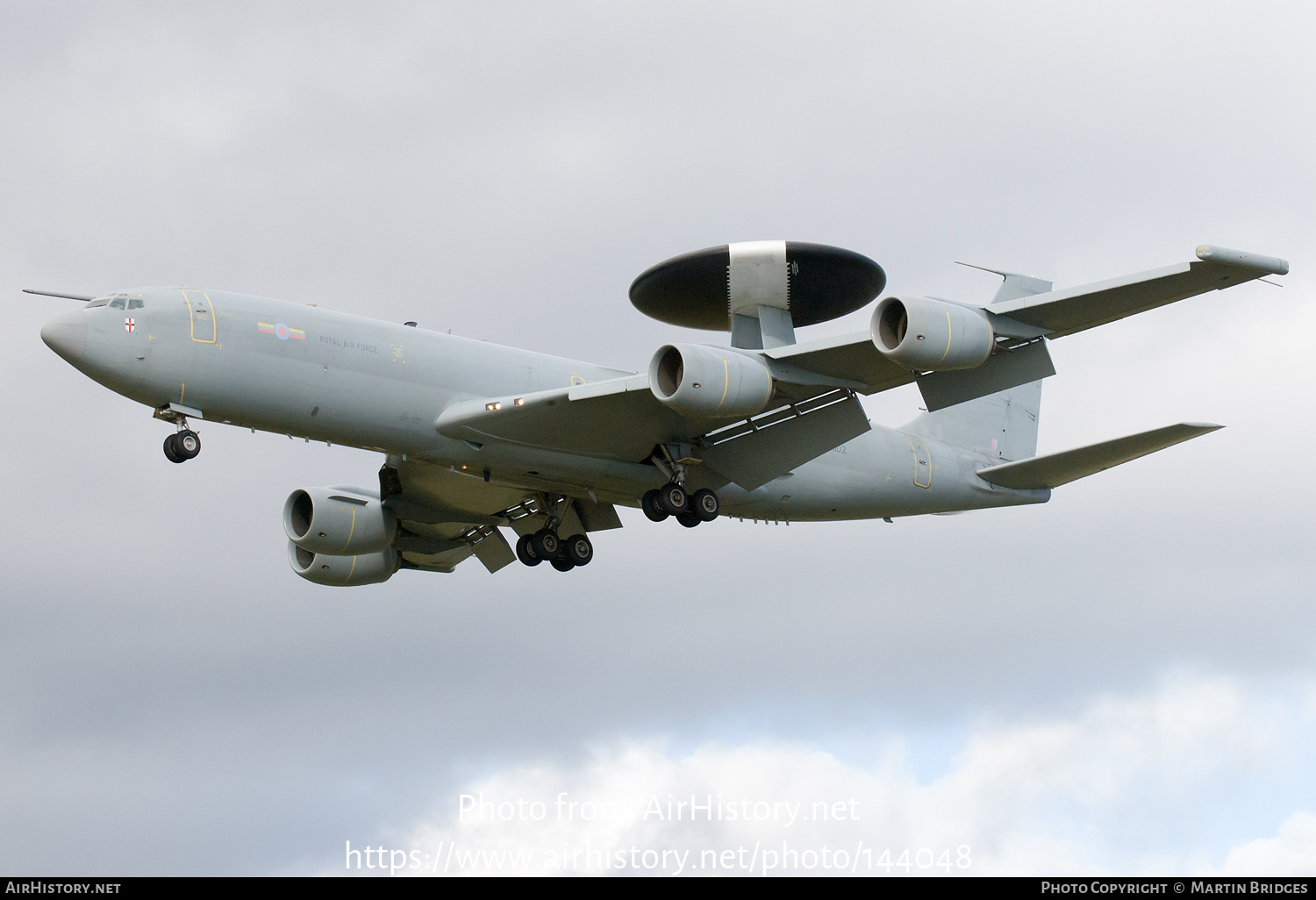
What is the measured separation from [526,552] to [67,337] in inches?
488

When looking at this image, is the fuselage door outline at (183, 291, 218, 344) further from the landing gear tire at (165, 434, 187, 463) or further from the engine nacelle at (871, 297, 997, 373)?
the engine nacelle at (871, 297, 997, 373)

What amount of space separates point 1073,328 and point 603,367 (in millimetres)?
10271

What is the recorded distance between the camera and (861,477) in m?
36.7

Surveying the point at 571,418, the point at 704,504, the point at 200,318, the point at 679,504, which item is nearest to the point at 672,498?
the point at 679,504

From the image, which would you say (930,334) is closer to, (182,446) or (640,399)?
(640,399)

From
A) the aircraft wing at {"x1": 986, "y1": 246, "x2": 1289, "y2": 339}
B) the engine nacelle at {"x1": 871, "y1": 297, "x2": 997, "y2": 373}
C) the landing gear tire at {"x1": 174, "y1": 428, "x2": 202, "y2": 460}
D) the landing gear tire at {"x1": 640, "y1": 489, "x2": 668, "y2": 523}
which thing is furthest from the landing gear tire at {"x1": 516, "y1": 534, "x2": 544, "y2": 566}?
the aircraft wing at {"x1": 986, "y1": 246, "x2": 1289, "y2": 339}

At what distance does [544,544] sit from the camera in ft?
119

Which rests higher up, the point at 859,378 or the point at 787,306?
the point at 787,306

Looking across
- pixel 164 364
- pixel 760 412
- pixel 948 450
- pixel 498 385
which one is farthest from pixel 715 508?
pixel 164 364

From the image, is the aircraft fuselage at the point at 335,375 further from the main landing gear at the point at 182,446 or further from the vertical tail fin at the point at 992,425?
the vertical tail fin at the point at 992,425

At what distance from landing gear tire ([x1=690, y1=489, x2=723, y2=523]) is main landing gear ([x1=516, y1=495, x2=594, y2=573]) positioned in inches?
163

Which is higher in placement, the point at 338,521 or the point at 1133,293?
the point at 1133,293
